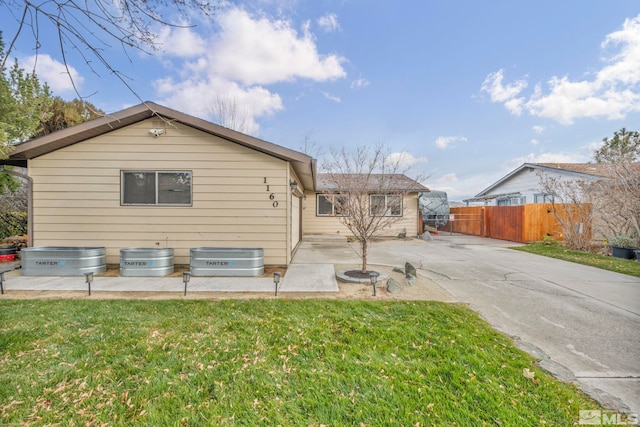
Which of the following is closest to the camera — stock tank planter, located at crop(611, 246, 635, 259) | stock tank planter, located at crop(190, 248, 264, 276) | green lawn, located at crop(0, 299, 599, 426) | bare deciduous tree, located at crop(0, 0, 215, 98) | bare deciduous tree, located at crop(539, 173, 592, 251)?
green lawn, located at crop(0, 299, 599, 426)

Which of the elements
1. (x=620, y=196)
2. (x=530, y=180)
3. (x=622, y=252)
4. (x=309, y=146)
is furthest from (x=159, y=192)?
(x=530, y=180)

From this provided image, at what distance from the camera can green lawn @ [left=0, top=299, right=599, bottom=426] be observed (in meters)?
1.94

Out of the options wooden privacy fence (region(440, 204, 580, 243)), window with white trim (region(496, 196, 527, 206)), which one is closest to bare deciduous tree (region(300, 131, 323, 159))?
wooden privacy fence (region(440, 204, 580, 243))

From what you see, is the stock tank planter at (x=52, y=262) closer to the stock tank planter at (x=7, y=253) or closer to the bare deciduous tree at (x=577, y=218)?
the stock tank planter at (x=7, y=253)

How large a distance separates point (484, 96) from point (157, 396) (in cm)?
1392

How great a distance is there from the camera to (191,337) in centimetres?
303

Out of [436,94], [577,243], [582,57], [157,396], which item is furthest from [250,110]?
[577,243]

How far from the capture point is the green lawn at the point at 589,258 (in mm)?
6728

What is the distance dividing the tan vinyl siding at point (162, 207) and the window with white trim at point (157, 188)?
0.15 meters

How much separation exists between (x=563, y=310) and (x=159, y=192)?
811cm

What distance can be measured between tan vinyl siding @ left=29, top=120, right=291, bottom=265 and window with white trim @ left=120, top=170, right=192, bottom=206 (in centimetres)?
15

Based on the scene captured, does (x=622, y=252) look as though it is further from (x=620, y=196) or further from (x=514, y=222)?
(x=514, y=222)

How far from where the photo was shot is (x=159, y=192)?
650 centimetres

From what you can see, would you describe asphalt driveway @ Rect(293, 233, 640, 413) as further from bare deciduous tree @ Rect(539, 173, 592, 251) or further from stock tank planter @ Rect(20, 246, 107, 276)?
stock tank planter @ Rect(20, 246, 107, 276)
